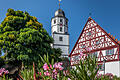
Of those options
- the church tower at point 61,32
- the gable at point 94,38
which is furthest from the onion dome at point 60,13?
the gable at point 94,38

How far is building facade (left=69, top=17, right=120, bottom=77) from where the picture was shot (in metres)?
18.5

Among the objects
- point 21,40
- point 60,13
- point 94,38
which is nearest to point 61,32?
point 60,13

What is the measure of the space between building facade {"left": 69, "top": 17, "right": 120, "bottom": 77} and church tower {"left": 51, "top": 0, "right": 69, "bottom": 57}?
16886 millimetres

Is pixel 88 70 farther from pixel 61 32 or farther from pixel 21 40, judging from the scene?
pixel 61 32

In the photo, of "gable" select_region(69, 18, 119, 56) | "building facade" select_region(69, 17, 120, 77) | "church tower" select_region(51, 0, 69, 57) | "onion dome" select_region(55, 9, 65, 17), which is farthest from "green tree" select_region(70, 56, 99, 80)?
"onion dome" select_region(55, 9, 65, 17)

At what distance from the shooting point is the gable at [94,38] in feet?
63.9

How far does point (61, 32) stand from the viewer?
138 ft

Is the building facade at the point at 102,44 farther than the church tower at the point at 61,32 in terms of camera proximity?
→ No

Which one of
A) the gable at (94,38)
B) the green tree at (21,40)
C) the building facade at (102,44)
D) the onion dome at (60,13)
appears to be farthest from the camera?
the onion dome at (60,13)

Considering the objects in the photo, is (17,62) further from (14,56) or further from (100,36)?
(100,36)

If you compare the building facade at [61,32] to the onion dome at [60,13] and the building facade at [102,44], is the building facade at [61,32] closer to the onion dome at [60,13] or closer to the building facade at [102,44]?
the onion dome at [60,13]

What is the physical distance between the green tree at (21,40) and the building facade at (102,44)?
6.35 meters

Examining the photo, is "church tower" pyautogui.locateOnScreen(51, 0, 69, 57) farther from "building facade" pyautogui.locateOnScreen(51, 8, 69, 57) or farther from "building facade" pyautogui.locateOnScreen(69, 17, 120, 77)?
"building facade" pyautogui.locateOnScreen(69, 17, 120, 77)

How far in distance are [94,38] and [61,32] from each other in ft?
70.7
